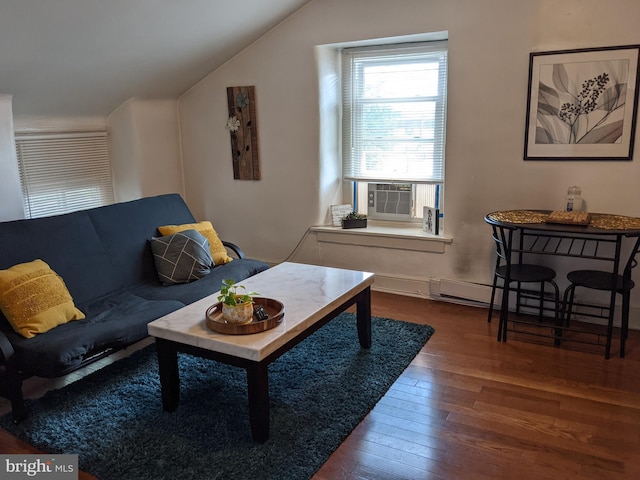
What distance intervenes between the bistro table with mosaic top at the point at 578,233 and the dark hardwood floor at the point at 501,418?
0.27 meters

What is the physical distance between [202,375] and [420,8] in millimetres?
2706

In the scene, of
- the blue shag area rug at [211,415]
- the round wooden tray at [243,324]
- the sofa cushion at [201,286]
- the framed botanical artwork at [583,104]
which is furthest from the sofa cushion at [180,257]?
the framed botanical artwork at [583,104]

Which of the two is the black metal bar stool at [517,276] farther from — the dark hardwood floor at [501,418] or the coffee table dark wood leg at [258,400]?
the coffee table dark wood leg at [258,400]

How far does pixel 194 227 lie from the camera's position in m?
3.79

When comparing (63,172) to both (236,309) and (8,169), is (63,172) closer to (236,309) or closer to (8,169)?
(8,169)

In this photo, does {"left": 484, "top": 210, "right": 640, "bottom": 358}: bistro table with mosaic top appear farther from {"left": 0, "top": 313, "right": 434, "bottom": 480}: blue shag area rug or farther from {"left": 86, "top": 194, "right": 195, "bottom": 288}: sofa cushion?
{"left": 86, "top": 194, "right": 195, "bottom": 288}: sofa cushion

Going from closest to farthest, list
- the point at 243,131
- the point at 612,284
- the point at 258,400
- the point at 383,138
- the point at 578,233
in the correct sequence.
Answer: the point at 258,400, the point at 612,284, the point at 578,233, the point at 383,138, the point at 243,131

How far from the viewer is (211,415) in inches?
97.6

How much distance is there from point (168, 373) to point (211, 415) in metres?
0.27

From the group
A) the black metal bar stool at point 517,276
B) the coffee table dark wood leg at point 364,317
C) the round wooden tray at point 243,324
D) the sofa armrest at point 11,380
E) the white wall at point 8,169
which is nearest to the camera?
the round wooden tray at point 243,324

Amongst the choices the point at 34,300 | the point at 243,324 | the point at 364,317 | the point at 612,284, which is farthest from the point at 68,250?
the point at 612,284

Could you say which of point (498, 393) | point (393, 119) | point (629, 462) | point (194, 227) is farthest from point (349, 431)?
point (393, 119)

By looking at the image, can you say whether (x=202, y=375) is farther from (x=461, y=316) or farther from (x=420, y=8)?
(x=420, y=8)

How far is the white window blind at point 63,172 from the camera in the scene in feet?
12.5
